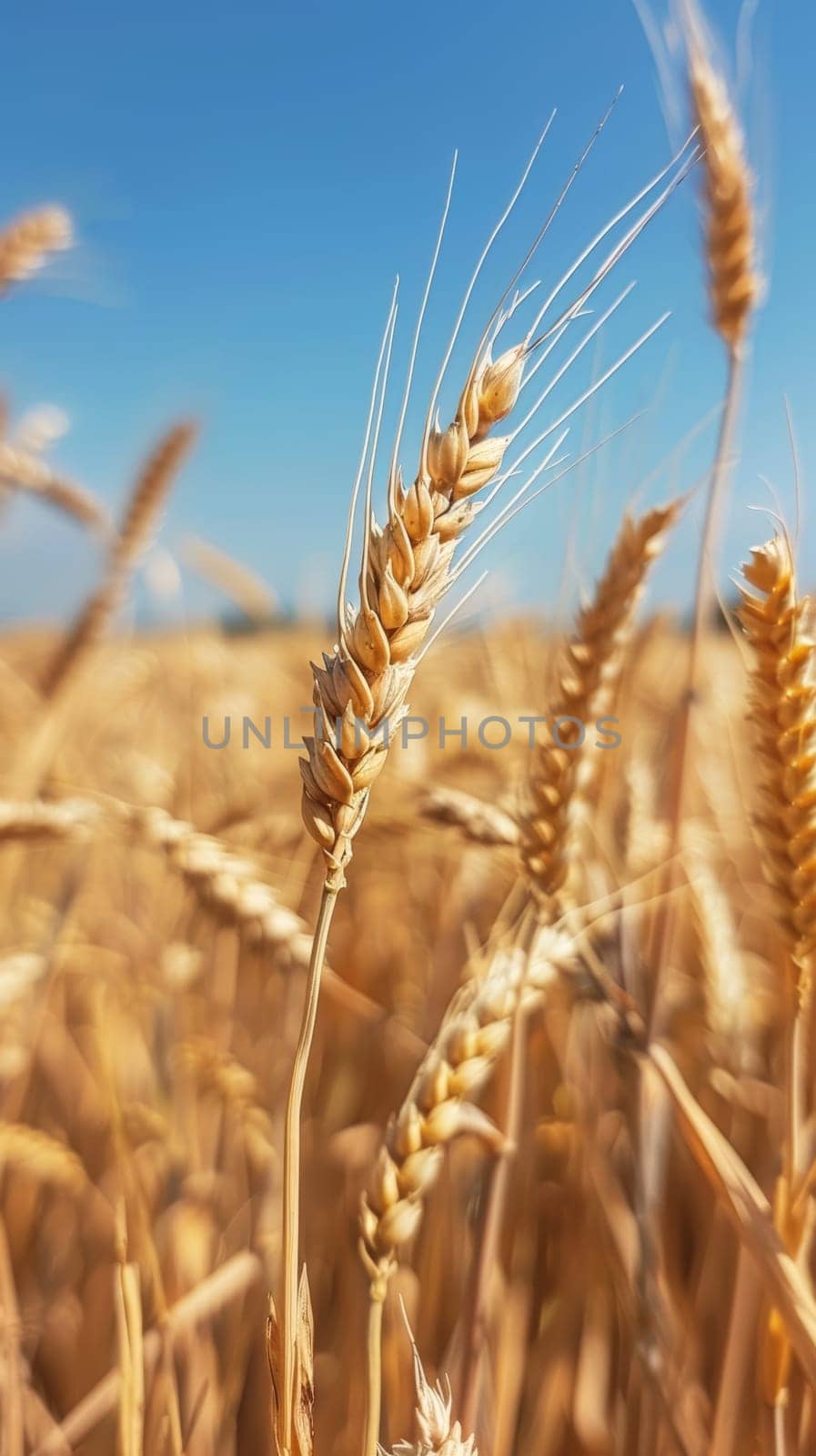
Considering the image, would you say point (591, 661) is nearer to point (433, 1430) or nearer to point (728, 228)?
point (433, 1430)

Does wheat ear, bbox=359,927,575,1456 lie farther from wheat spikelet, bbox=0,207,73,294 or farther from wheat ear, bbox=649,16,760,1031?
wheat spikelet, bbox=0,207,73,294

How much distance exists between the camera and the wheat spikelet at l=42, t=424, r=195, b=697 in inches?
49.1

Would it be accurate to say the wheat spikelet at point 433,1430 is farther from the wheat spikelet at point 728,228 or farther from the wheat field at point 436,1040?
the wheat spikelet at point 728,228

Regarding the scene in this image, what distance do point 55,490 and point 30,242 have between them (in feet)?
1.21

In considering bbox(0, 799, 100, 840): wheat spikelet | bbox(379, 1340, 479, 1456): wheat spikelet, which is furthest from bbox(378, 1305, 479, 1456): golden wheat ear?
bbox(0, 799, 100, 840): wheat spikelet


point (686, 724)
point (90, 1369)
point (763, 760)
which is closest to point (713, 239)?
point (686, 724)

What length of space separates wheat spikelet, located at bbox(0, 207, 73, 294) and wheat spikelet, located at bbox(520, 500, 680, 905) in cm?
106

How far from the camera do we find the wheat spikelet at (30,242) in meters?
1.28

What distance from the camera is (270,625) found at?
2.28 meters

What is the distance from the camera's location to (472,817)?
0.73 meters

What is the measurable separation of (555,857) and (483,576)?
23 cm

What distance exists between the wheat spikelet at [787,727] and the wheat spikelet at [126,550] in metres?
0.97

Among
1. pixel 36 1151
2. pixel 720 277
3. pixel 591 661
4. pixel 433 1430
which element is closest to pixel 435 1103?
pixel 433 1430

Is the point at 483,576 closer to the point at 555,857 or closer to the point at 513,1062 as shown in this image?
the point at 555,857
